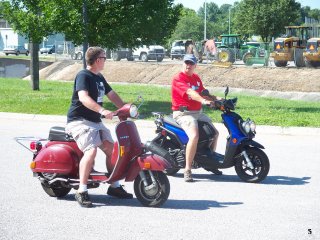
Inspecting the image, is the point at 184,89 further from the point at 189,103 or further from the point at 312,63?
the point at 312,63

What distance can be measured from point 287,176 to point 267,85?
2170 centimetres

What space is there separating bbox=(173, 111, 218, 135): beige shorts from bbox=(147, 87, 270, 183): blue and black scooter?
2.4 inches

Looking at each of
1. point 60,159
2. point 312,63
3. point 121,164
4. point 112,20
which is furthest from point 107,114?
point 312,63

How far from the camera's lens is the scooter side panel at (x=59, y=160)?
7809mm

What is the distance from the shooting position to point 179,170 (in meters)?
10.5

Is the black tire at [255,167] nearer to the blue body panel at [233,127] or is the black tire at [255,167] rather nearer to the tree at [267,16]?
the blue body panel at [233,127]

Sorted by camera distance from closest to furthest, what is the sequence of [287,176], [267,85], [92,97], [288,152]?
[92,97]
[287,176]
[288,152]
[267,85]

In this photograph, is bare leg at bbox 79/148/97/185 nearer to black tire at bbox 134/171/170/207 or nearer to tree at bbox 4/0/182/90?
black tire at bbox 134/171/170/207

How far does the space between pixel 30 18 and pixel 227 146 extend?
1267 cm

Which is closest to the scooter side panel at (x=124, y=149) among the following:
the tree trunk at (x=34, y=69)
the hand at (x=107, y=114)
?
the hand at (x=107, y=114)

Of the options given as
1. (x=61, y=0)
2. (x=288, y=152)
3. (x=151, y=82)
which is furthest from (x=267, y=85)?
(x=288, y=152)

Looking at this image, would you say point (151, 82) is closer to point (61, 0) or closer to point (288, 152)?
point (61, 0)

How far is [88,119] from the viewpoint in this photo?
304 inches

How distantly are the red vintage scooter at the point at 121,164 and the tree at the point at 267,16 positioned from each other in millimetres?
70526
